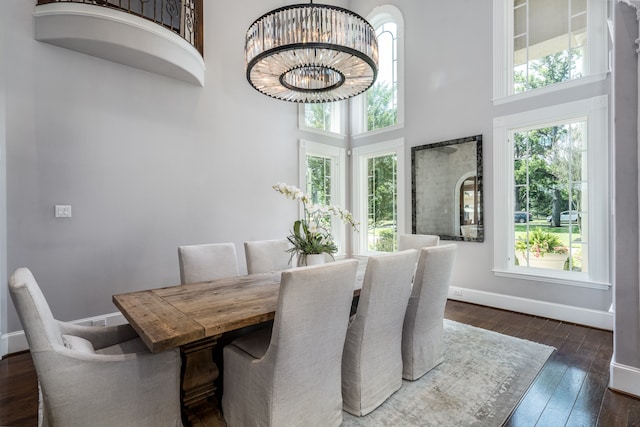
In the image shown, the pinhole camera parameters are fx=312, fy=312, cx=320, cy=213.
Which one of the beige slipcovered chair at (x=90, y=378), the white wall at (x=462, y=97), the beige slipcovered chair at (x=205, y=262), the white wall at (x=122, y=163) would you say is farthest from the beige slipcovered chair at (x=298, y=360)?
the white wall at (x=462, y=97)

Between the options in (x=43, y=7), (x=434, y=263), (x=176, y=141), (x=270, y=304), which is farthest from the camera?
(x=176, y=141)

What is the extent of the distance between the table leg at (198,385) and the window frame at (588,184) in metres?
3.58

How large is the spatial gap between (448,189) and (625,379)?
2.67m

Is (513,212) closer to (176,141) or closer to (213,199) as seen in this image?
(213,199)

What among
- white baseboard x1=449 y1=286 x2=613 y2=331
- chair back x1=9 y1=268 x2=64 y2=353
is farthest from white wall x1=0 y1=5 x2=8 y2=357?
white baseboard x1=449 y1=286 x2=613 y2=331

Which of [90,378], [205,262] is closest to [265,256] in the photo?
[205,262]

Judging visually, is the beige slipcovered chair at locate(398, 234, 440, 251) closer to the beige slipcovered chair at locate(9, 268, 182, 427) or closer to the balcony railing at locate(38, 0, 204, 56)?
the beige slipcovered chair at locate(9, 268, 182, 427)

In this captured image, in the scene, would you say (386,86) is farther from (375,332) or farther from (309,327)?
(309,327)

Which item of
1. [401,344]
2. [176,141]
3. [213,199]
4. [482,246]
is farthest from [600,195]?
[176,141]

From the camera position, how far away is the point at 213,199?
3982 mm

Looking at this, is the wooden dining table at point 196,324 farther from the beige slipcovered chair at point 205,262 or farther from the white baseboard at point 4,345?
the white baseboard at point 4,345

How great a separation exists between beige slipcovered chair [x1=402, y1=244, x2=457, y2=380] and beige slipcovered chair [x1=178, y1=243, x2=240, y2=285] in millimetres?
1578

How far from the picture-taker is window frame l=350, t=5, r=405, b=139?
482 centimetres

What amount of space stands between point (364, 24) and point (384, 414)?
257cm
